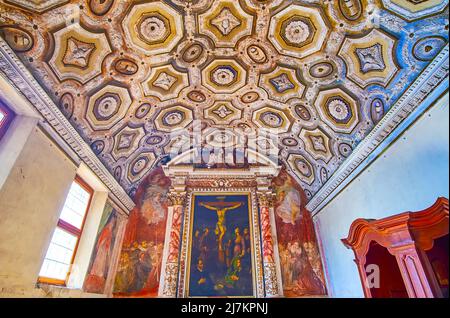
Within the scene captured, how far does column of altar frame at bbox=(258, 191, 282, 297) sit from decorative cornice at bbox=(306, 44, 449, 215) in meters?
2.57

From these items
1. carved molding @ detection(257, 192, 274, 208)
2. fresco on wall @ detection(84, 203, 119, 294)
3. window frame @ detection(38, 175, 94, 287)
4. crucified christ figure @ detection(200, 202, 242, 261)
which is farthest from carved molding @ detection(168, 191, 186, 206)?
carved molding @ detection(257, 192, 274, 208)

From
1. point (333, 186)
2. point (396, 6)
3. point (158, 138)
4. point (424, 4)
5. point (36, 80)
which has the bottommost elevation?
point (333, 186)

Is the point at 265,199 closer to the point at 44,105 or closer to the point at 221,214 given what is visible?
the point at 221,214

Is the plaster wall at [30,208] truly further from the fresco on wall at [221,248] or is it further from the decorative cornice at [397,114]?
the decorative cornice at [397,114]

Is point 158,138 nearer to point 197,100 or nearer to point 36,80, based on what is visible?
point 197,100

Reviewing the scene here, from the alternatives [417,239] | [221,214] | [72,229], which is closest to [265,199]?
[221,214]

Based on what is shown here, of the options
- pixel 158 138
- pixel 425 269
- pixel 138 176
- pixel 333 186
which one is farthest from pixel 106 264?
pixel 425 269

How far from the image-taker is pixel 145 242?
904cm

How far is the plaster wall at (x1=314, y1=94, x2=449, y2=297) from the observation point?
109 inches

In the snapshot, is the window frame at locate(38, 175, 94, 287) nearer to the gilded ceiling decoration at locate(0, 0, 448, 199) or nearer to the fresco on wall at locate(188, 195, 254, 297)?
the gilded ceiling decoration at locate(0, 0, 448, 199)

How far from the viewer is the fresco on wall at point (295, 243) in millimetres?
8406

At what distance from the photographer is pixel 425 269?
1.86m

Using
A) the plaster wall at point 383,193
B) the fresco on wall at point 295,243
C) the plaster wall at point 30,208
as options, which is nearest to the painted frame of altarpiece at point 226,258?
the fresco on wall at point 295,243
